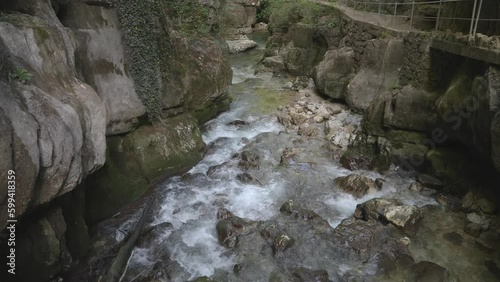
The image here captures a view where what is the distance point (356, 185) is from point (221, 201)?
11.8 ft

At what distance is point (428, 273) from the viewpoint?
6035 millimetres

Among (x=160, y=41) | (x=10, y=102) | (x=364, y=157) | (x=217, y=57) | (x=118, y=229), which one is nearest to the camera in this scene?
(x=10, y=102)

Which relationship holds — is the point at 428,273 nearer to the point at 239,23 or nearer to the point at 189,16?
the point at 189,16

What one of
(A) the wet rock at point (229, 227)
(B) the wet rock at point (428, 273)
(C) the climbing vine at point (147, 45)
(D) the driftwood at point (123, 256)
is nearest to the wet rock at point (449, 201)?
(B) the wet rock at point (428, 273)

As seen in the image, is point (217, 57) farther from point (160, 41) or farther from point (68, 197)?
point (68, 197)

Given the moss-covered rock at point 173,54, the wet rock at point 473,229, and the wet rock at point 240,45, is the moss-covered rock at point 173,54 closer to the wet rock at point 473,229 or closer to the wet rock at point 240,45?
the wet rock at point 473,229

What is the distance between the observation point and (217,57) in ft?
39.8

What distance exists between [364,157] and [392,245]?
12.3 ft

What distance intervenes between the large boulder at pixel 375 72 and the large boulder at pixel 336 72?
0.83 metres

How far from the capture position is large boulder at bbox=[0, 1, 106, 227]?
4.20 metres

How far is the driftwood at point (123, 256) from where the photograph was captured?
6.03m

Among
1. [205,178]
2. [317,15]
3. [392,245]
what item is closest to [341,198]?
[392,245]

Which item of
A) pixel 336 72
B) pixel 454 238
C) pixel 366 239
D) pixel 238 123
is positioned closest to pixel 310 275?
pixel 366 239

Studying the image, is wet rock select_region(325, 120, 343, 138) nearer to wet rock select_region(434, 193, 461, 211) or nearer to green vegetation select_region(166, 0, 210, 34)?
wet rock select_region(434, 193, 461, 211)
